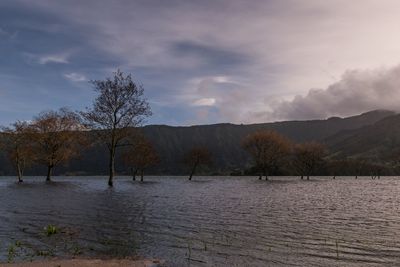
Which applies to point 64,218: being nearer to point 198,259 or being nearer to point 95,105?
point 198,259

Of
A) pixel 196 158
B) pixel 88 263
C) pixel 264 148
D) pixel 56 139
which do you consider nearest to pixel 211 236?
pixel 88 263

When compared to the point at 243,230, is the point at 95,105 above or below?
above

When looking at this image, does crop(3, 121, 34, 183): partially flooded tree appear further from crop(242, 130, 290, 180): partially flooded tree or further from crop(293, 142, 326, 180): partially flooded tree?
crop(293, 142, 326, 180): partially flooded tree

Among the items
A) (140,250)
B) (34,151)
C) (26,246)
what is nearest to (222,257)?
(140,250)

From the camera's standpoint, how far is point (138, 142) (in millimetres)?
70625

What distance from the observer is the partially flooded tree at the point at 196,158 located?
15825 cm

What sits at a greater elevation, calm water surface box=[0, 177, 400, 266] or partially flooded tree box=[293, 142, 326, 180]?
partially flooded tree box=[293, 142, 326, 180]

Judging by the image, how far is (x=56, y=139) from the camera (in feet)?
333

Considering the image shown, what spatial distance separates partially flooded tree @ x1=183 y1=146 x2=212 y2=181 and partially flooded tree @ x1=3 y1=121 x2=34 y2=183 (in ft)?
218

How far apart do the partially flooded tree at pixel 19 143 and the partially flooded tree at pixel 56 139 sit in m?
1.68

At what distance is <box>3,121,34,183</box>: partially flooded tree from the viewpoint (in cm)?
10275

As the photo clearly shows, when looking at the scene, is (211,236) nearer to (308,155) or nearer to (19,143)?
(19,143)

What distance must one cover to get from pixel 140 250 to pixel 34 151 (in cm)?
9391

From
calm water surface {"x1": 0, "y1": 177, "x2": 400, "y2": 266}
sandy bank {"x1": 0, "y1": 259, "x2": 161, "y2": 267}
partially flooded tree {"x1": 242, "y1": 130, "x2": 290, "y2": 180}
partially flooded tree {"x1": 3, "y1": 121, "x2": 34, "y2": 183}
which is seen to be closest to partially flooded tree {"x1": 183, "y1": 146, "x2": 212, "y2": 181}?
partially flooded tree {"x1": 242, "y1": 130, "x2": 290, "y2": 180}
